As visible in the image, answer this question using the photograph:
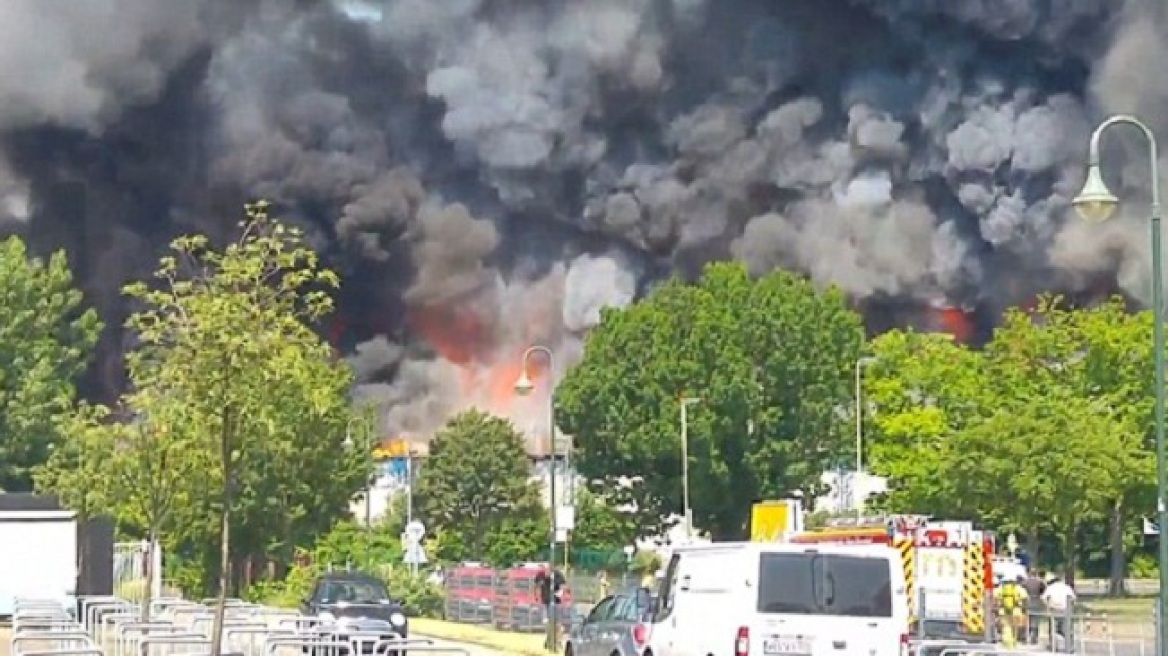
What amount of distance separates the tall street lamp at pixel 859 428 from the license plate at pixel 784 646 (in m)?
55.1

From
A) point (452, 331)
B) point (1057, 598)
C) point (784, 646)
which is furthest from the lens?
point (452, 331)

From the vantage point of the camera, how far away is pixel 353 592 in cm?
3875

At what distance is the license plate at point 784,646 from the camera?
22828mm

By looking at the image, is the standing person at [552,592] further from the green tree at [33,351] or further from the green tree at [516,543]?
the green tree at [33,351]

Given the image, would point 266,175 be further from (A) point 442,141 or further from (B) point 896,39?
(B) point 896,39

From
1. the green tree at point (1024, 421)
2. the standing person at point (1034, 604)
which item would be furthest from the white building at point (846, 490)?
the standing person at point (1034, 604)

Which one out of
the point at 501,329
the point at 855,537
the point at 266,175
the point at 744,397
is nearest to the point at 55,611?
the point at 855,537

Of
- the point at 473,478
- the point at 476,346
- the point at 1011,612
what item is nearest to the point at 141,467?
the point at 1011,612

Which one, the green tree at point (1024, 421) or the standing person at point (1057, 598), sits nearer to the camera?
the standing person at point (1057, 598)

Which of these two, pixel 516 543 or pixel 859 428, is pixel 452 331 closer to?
pixel 516 543

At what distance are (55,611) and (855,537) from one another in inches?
595

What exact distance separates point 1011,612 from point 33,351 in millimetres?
55926

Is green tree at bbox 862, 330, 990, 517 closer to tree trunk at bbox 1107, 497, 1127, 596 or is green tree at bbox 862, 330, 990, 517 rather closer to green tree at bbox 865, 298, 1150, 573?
green tree at bbox 865, 298, 1150, 573

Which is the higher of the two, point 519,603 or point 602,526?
point 602,526
